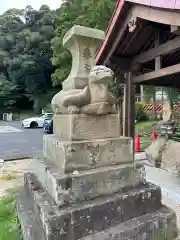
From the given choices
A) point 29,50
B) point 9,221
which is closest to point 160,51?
point 9,221

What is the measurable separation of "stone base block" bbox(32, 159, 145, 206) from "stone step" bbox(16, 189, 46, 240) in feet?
1.15

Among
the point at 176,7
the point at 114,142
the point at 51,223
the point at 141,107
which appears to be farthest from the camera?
the point at 141,107

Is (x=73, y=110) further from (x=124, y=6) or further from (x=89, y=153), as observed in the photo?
(x=124, y=6)

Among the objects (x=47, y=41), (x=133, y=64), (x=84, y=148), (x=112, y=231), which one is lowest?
(x=112, y=231)

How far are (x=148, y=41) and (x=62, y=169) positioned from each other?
4393mm

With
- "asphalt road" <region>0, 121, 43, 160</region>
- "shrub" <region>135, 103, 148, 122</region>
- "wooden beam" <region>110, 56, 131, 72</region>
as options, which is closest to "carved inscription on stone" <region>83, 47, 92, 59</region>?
"wooden beam" <region>110, 56, 131, 72</region>

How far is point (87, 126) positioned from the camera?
253 centimetres

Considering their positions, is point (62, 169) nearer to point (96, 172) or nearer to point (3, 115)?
point (96, 172)

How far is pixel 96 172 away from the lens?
2.40 metres

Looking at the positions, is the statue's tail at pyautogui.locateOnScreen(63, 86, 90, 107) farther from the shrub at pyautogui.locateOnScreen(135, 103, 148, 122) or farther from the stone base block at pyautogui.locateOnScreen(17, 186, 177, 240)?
the shrub at pyautogui.locateOnScreen(135, 103, 148, 122)

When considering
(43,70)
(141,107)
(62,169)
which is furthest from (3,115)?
(62,169)

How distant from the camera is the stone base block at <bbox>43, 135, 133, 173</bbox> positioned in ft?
7.72

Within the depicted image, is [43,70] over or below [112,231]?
over

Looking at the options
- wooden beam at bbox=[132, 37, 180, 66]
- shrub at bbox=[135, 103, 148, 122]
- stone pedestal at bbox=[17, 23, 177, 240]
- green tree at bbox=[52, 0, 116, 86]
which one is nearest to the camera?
stone pedestal at bbox=[17, 23, 177, 240]
